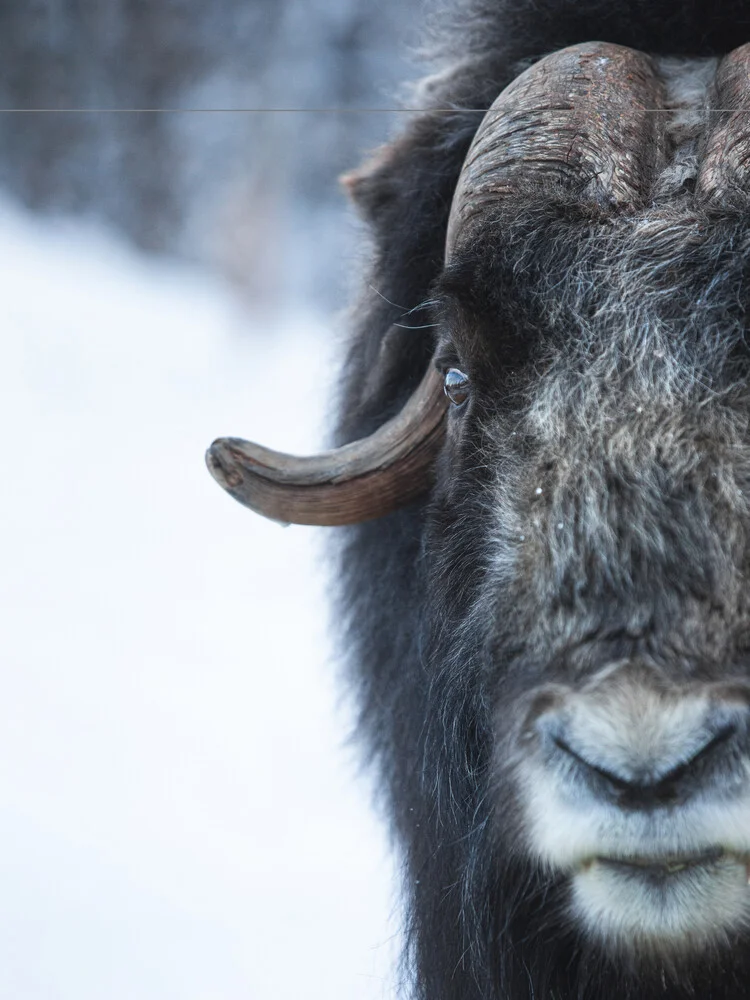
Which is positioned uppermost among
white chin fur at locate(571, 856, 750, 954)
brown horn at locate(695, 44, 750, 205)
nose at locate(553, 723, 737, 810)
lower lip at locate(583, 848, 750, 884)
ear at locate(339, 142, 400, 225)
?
ear at locate(339, 142, 400, 225)

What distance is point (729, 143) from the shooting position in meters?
2.04

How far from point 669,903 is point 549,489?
66cm

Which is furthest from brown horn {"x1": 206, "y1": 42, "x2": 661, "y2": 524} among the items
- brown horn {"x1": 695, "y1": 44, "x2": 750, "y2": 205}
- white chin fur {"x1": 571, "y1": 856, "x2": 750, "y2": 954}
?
→ white chin fur {"x1": 571, "y1": 856, "x2": 750, "y2": 954}

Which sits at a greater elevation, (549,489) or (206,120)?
(206,120)

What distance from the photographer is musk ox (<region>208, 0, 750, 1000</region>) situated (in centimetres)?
162

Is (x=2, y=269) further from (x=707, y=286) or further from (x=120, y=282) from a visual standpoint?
(x=707, y=286)

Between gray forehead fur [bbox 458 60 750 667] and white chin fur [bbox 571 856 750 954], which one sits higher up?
gray forehead fur [bbox 458 60 750 667]

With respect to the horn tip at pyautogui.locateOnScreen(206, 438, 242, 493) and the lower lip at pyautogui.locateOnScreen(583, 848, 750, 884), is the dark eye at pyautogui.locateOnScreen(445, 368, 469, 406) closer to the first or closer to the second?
the horn tip at pyautogui.locateOnScreen(206, 438, 242, 493)

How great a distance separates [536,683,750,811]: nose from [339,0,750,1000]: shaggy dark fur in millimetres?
73

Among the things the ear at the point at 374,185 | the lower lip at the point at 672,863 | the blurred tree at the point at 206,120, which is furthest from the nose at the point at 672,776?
the blurred tree at the point at 206,120

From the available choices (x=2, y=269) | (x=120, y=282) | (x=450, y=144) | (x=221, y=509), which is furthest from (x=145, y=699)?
(x=450, y=144)

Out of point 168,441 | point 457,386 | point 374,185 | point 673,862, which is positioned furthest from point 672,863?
point 168,441

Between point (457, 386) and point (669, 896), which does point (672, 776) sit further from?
point (457, 386)

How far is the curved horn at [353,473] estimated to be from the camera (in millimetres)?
2527
